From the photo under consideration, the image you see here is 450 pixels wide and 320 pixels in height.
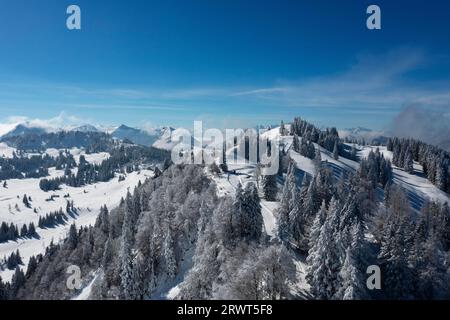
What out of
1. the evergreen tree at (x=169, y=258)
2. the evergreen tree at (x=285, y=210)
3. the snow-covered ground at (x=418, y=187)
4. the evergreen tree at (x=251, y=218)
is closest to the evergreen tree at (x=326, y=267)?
the evergreen tree at (x=285, y=210)

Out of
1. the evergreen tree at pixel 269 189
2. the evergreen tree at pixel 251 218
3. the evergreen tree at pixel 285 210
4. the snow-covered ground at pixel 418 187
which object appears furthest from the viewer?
the snow-covered ground at pixel 418 187

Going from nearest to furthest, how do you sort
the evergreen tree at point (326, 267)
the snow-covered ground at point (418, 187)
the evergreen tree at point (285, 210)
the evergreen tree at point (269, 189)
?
the evergreen tree at point (326, 267) < the evergreen tree at point (285, 210) < the evergreen tree at point (269, 189) < the snow-covered ground at point (418, 187)

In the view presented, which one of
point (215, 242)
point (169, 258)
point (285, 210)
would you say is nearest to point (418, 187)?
point (285, 210)

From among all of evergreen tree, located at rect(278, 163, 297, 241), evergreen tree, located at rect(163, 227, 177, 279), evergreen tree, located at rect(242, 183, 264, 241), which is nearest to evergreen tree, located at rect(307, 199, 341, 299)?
evergreen tree, located at rect(278, 163, 297, 241)

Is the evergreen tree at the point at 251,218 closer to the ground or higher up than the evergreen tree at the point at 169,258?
higher up

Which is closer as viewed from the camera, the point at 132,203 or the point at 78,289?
the point at 78,289

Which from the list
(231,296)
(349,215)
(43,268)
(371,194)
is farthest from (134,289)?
(371,194)

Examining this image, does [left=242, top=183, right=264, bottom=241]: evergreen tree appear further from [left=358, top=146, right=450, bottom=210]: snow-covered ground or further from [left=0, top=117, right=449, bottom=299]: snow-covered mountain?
[left=358, top=146, right=450, bottom=210]: snow-covered ground

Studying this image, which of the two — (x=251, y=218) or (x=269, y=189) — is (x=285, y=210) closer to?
(x=251, y=218)

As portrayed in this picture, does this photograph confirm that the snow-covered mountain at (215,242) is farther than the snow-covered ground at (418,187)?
No

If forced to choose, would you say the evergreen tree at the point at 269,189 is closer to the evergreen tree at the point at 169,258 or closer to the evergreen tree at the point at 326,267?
the evergreen tree at the point at 169,258
